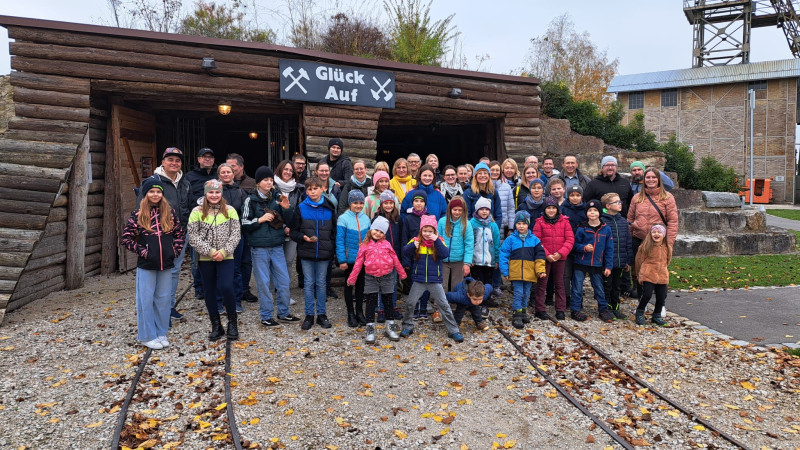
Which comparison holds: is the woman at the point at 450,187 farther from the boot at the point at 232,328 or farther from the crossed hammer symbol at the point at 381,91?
the crossed hammer symbol at the point at 381,91

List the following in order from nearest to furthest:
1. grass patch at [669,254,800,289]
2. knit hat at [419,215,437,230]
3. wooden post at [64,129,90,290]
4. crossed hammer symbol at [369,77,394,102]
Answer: knit hat at [419,215,437,230]
wooden post at [64,129,90,290]
grass patch at [669,254,800,289]
crossed hammer symbol at [369,77,394,102]

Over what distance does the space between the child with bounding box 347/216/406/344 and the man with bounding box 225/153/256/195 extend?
6.58 feet

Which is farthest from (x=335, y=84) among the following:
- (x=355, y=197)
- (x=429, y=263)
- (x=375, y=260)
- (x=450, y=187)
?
(x=429, y=263)

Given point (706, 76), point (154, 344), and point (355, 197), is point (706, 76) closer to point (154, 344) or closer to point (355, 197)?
point (355, 197)

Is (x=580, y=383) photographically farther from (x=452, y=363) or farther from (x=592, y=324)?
(x=592, y=324)

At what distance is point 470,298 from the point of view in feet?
20.3

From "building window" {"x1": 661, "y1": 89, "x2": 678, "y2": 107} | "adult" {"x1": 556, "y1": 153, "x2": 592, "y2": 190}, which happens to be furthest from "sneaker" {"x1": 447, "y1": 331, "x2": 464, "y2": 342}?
"building window" {"x1": 661, "y1": 89, "x2": 678, "y2": 107}

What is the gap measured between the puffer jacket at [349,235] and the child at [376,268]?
0.45 ft

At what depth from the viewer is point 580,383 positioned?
5.02 meters

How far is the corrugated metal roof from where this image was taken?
30.4 meters

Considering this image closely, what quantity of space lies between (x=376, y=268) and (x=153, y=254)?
98.1 inches

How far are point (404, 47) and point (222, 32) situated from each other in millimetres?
7453

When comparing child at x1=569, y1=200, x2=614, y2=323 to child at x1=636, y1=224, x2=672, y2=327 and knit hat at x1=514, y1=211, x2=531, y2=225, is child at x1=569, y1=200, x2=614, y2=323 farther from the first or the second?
knit hat at x1=514, y1=211, x2=531, y2=225

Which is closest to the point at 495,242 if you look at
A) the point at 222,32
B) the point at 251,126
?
the point at 251,126
